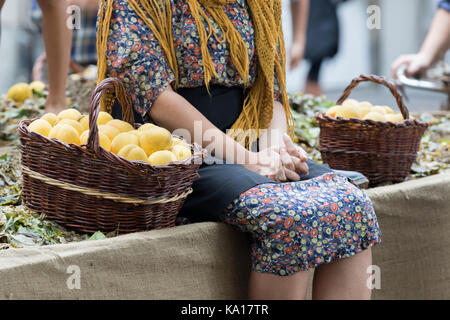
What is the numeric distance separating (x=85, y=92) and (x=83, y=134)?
170 centimetres

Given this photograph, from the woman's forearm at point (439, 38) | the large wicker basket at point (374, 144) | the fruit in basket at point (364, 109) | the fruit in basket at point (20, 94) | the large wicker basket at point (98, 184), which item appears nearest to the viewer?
the large wicker basket at point (98, 184)

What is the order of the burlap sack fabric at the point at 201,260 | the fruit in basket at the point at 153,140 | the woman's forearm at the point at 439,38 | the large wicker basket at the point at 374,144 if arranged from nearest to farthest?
the burlap sack fabric at the point at 201,260, the fruit in basket at the point at 153,140, the large wicker basket at the point at 374,144, the woman's forearm at the point at 439,38

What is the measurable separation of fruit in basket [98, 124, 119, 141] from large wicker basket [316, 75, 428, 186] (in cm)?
101

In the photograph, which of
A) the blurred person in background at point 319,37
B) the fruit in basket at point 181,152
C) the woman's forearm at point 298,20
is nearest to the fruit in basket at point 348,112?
the fruit in basket at point 181,152

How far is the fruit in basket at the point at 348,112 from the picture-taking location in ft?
8.17

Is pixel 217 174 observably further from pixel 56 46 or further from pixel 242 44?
pixel 56 46

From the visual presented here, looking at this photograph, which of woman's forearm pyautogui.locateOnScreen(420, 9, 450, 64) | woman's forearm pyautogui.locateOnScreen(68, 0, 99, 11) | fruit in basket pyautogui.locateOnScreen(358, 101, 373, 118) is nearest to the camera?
fruit in basket pyautogui.locateOnScreen(358, 101, 373, 118)

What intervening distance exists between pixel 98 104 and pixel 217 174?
394 millimetres

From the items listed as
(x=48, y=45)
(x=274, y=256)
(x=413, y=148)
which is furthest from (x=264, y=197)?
(x=48, y=45)

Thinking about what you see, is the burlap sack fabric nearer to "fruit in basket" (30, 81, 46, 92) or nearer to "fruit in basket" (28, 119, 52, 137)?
"fruit in basket" (28, 119, 52, 137)

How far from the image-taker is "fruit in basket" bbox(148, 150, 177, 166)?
5.32 feet

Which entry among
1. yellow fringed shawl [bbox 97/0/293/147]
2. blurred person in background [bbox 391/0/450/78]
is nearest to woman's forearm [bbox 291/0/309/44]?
blurred person in background [bbox 391/0/450/78]

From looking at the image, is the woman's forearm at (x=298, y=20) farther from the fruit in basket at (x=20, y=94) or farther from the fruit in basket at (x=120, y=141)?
the fruit in basket at (x=120, y=141)

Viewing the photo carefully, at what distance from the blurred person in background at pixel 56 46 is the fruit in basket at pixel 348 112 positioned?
1190 millimetres
